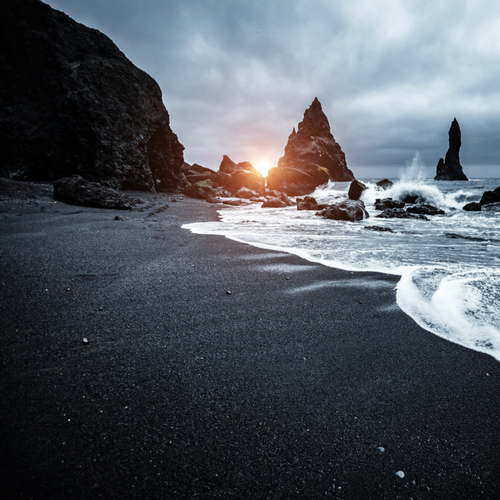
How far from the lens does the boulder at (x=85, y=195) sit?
7770mm

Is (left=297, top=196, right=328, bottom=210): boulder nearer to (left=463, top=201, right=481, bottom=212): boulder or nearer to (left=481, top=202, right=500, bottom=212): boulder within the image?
(left=463, top=201, right=481, bottom=212): boulder

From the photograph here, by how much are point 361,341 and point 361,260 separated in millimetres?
2181

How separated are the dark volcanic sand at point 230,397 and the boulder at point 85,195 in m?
→ 6.11

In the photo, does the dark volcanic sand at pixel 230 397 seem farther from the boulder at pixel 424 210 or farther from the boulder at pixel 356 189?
the boulder at pixel 356 189

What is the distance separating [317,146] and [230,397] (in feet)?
266

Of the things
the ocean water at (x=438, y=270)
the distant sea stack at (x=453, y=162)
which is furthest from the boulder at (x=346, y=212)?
the distant sea stack at (x=453, y=162)

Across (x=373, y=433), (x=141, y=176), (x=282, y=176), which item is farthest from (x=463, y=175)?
(x=373, y=433)

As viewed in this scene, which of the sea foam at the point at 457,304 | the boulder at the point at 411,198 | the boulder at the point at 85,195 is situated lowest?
the sea foam at the point at 457,304

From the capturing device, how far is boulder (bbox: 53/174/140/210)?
25.5 ft

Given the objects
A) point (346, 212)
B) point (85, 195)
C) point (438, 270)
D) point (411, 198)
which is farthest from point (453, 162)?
point (85, 195)

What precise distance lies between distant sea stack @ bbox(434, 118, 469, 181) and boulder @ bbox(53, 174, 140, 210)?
12023 cm

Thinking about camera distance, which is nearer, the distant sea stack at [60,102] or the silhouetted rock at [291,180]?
the distant sea stack at [60,102]

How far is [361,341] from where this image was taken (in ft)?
5.80

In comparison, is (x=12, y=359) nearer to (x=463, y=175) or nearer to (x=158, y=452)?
(x=158, y=452)
